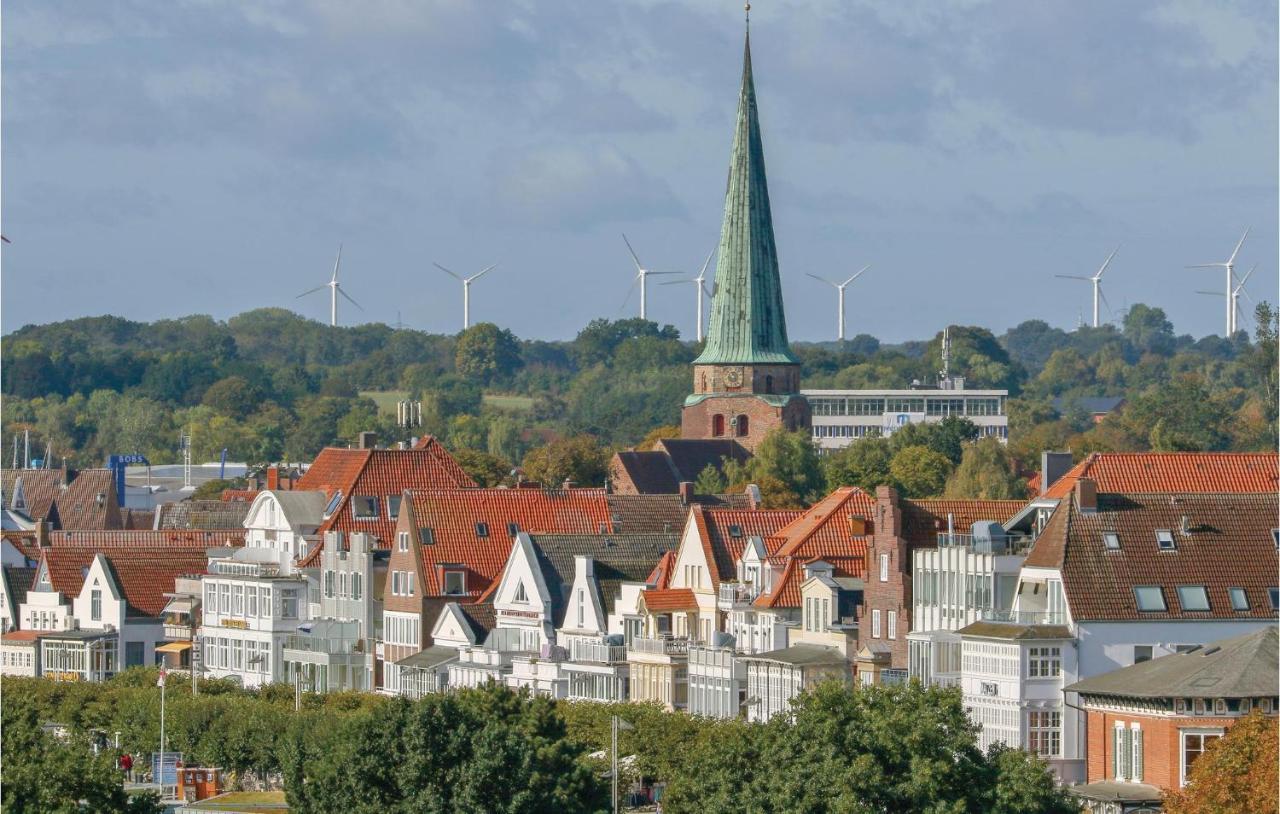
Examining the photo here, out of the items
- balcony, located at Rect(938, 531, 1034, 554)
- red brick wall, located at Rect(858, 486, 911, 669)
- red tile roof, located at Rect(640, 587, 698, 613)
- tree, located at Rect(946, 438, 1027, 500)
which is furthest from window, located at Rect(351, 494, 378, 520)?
tree, located at Rect(946, 438, 1027, 500)

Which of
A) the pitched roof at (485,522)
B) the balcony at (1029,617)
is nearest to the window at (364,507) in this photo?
the pitched roof at (485,522)

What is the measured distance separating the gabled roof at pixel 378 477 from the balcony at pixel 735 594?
2495 centimetres

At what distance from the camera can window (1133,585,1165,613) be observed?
101688mm

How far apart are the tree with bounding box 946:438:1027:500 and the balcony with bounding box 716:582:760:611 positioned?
6298cm

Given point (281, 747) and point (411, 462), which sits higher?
point (411, 462)

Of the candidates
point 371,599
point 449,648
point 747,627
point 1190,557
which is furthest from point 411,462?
point 1190,557

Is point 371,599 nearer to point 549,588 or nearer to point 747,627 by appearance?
point 549,588

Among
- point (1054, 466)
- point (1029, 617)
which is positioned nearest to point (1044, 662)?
point (1029, 617)

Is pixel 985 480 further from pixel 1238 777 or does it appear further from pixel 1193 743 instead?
pixel 1238 777

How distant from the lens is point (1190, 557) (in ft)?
338

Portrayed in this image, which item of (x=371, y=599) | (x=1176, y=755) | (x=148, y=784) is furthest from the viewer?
(x=371, y=599)

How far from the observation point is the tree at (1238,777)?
281 ft

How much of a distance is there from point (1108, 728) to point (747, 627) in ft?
71.3

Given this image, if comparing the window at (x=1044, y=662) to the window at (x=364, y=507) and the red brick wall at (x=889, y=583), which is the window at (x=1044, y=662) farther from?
the window at (x=364, y=507)
